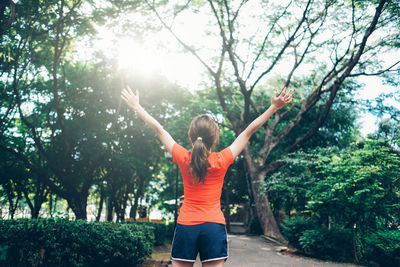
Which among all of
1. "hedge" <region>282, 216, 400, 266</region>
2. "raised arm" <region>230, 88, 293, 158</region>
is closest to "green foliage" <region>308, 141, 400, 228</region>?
"hedge" <region>282, 216, 400, 266</region>

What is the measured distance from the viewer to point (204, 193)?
1.98 metres

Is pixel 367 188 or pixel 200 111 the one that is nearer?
pixel 367 188

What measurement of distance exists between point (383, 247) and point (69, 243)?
26.2 ft

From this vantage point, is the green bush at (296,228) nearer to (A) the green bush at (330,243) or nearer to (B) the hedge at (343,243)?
(B) the hedge at (343,243)

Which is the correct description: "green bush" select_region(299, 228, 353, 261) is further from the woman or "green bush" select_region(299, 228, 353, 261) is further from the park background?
the woman

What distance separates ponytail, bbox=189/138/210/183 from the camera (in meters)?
1.91

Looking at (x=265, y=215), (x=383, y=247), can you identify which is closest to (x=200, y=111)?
(x=265, y=215)

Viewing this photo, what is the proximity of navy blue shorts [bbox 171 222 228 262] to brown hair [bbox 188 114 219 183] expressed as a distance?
31 centimetres

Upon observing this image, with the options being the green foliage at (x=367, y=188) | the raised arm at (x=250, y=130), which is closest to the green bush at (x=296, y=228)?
the green foliage at (x=367, y=188)

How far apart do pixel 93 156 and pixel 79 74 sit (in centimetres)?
468

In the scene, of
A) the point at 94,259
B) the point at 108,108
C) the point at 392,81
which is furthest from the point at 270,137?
the point at 94,259

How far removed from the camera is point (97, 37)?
13.0 m

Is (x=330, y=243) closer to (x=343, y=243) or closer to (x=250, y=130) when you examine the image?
(x=343, y=243)

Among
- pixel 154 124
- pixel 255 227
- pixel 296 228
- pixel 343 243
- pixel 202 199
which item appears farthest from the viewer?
pixel 255 227
